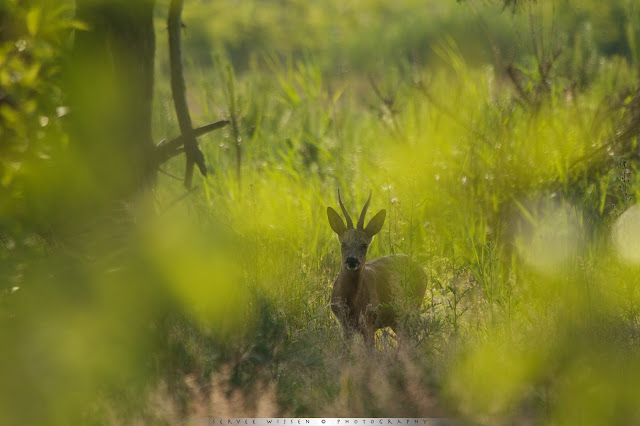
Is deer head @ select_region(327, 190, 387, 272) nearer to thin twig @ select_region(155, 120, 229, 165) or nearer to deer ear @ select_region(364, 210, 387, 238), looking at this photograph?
deer ear @ select_region(364, 210, 387, 238)

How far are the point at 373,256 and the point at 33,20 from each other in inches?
155

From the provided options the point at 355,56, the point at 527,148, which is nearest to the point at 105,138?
the point at 527,148

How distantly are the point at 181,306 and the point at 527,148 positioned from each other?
3.27m

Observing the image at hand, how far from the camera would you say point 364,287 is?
5.25 meters

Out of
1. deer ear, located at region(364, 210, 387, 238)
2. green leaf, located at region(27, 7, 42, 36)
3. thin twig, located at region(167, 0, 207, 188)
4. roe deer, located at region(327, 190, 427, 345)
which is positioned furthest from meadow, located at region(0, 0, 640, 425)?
green leaf, located at region(27, 7, 42, 36)

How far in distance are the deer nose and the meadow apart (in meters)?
0.50

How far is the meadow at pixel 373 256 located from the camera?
3541 mm

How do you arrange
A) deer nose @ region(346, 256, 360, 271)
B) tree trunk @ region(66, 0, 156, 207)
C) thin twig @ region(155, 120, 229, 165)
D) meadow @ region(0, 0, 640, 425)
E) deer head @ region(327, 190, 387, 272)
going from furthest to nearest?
thin twig @ region(155, 120, 229, 165) → deer head @ region(327, 190, 387, 272) → deer nose @ region(346, 256, 360, 271) → tree trunk @ region(66, 0, 156, 207) → meadow @ region(0, 0, 640, 425)

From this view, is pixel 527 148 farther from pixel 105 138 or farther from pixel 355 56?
pixel 355 56

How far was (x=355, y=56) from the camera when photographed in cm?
2542

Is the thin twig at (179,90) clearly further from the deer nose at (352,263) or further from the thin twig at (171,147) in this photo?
the deer nose at (352,263)

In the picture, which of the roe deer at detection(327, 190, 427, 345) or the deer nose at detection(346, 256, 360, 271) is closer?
the deer nose at detection(346, 256, 360, 271)

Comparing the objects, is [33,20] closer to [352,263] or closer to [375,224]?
[352,263]

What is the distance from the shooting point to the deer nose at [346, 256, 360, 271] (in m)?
4.84
